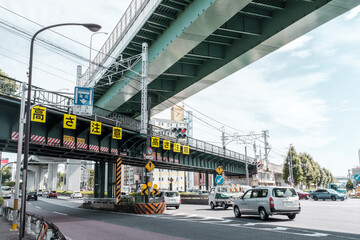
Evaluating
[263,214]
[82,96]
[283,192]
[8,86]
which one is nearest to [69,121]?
[8,86]

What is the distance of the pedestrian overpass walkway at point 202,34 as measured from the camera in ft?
56.7

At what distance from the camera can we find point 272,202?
15852 mm

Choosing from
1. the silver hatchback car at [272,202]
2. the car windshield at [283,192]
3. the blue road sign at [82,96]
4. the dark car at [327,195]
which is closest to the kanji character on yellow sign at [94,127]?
the blue road sign at [82,96]

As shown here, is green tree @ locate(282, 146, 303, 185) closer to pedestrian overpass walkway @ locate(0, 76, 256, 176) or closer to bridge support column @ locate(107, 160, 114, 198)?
pedestrian overpass walkway @ locate(0, 76, 256, 176)

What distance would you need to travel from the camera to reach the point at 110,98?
35000 millimetres

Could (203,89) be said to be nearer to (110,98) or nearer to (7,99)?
(110,98)

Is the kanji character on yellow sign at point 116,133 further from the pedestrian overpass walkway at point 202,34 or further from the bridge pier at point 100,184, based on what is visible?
the bridge pier at point 100,184

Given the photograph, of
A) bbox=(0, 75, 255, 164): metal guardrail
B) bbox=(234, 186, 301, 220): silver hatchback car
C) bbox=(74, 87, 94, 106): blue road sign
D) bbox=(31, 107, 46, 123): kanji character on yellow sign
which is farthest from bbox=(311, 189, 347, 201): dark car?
bbox=(31, 107, 46, 123): kanji character on yellow sign

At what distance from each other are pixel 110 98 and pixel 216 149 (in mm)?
19533

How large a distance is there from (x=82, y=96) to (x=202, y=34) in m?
8.22

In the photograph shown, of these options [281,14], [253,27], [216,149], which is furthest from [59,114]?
[216,149]

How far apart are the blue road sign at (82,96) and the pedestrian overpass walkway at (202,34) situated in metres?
7.05

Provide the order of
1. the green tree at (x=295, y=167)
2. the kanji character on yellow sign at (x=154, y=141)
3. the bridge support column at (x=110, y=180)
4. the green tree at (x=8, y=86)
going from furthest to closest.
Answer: the green tree at (x=295, y=167) → the kanji character on yellow sign at (x=154, y=141) → the bridge support column at (x=110, y=180) → the green tree at (x=8, y=86)

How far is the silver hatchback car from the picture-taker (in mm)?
15930
